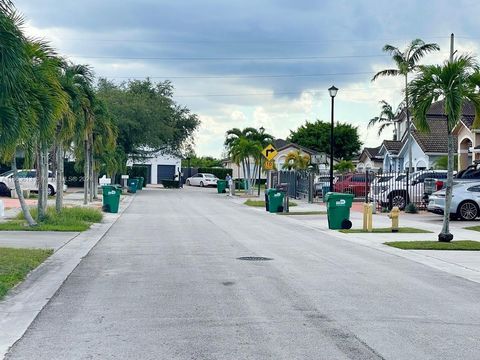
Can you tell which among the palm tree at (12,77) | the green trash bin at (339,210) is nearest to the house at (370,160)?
the green trash bin at (339,210)

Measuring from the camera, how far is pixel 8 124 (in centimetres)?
1132

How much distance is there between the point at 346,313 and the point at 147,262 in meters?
5.91

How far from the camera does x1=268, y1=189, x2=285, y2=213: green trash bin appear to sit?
34688mm

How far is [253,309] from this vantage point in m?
9.42

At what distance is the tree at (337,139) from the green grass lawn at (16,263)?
7901cm

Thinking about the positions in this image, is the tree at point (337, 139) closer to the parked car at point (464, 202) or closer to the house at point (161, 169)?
the house at point (161, 169)

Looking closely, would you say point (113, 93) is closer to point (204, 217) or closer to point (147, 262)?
point (204, 217)

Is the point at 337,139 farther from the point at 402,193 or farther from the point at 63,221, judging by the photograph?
the point at 63,221

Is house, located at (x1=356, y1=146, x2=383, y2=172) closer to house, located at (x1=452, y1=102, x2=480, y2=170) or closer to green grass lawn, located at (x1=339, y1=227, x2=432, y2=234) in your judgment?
house, located at (x1=452, y1=102, x2=480, y2=170)

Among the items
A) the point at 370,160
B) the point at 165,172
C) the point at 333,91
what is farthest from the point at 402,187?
the point at 165,172

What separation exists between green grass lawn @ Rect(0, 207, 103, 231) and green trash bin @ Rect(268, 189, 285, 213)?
34.5ft

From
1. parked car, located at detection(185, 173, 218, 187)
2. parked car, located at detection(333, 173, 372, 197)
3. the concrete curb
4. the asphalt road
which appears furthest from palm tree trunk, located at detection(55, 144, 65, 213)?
parked car, located at detection(185, 173, 218, 187)

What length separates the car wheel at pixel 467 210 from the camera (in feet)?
88.4

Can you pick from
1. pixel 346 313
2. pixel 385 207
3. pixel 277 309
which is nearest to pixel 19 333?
pixel 277 309
